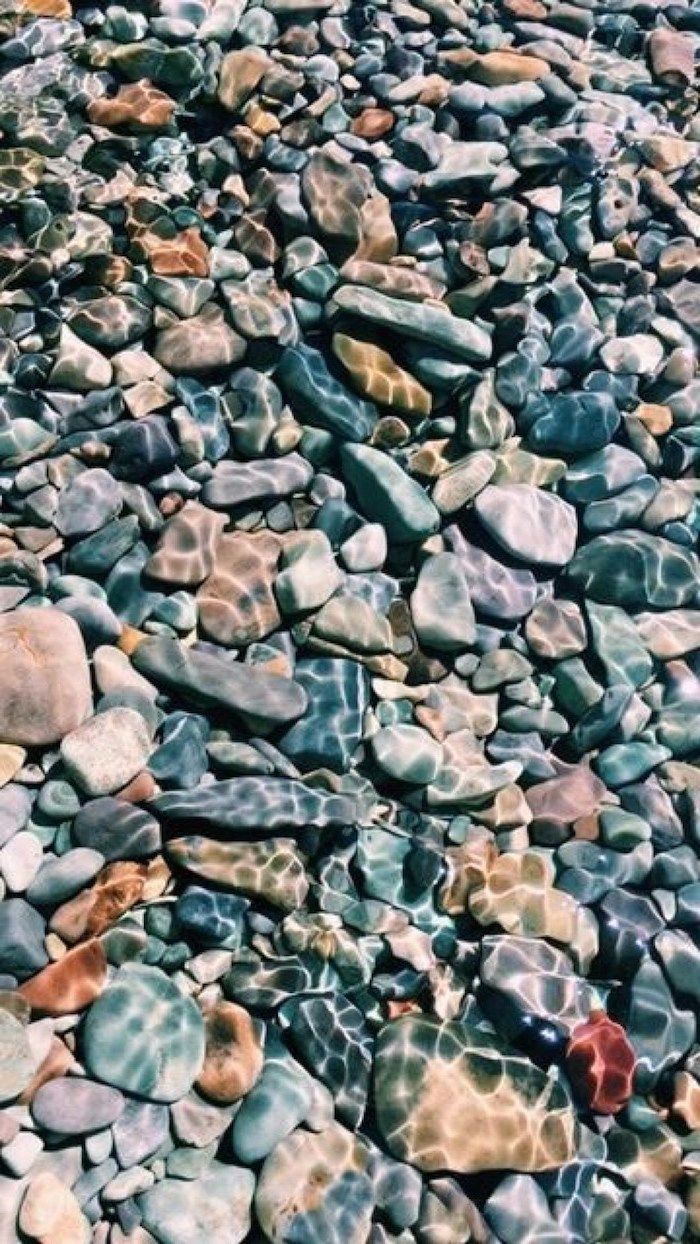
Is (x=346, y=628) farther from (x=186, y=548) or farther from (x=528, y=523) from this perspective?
(x=528, y=523)

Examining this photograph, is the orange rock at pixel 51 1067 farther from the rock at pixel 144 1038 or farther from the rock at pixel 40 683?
the rock at pixel 40 683

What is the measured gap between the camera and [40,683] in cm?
312

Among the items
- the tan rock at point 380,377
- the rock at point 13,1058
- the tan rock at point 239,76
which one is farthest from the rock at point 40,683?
the tan rock at point 239,76

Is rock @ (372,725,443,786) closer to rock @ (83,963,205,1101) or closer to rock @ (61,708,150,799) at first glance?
rock @ (61,708,150,799)

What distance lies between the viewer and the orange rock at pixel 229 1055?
109 inches

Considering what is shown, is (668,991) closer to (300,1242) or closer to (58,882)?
(300,1242)

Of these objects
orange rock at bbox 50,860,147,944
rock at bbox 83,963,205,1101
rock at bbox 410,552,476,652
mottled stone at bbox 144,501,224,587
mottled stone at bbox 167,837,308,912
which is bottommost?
rock at bbox 83,963,205,1101

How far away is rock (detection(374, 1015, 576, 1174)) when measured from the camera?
9.17 ft

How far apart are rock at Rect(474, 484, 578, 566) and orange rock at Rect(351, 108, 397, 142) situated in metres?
1.50

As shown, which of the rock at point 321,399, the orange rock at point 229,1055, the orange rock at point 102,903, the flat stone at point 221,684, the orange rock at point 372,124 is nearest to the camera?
the orange rock at point 229,1055

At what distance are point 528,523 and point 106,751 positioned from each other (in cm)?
143

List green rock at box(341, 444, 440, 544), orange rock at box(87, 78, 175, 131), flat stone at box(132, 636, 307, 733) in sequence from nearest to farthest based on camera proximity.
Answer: flat stone at box(132, 636, 307, 733) → green rock at box(341, 444, 440, 544) → orange rock at box(87, 78, 175, 131)

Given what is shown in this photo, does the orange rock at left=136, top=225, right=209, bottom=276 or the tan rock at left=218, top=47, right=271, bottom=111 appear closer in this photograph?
the orange rock at left=136, top=225, right=209, bottom=276

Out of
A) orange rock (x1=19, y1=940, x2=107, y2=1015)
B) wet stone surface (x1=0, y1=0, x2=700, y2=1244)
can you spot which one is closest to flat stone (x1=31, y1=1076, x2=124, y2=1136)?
wet stone surface (x1=0, y1=0, x2=700, y2=1244)
